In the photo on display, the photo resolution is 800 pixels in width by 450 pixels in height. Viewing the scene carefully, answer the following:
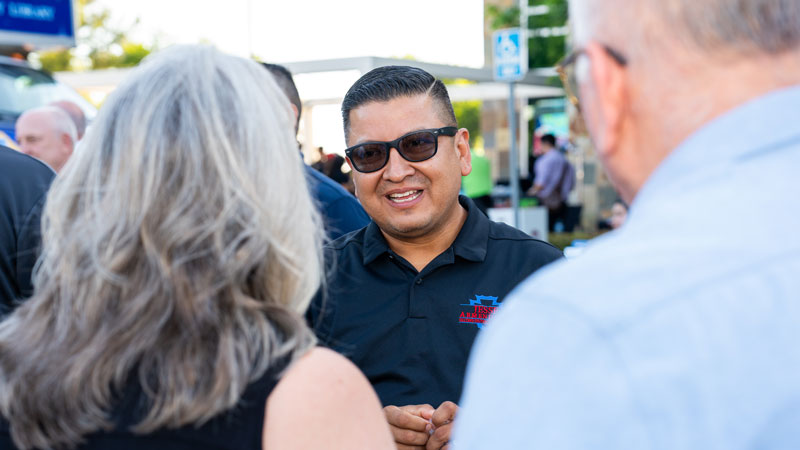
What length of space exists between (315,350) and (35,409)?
45 cm

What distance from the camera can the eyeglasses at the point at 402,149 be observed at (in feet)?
9.78

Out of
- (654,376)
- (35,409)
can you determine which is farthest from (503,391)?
(35,409)

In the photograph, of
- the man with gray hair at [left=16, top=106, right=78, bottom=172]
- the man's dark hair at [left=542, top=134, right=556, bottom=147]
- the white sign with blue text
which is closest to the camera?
the man with gray hair at [left=16, top=106, right=78, bottom=172]

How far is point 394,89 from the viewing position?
9.96 ft

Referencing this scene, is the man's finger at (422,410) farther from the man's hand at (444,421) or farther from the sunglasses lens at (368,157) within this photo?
the sunglasses lens at (368,157)

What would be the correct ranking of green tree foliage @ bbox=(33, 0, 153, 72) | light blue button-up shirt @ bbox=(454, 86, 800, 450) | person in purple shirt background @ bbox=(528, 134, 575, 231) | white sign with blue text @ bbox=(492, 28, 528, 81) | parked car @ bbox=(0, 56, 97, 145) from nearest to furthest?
light blue button-up shirt @ bbox=(454, 86, 800, 450) < white sign with blue text @ bbox=(492, 28, 528, 81) < parked car @ bbox=(0, 56, 97, 145) < person in purple shirt background @ bbox=(528, 134, 575, 231) < green tree foliage @ bbox=(33, 0, 153, 72)

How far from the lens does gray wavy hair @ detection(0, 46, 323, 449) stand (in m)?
1.36

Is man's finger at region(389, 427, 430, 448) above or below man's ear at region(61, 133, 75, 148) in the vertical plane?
below

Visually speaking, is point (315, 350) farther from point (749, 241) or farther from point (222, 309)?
point (749, 241)

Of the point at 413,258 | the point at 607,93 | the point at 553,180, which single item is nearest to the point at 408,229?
the point at 413,258

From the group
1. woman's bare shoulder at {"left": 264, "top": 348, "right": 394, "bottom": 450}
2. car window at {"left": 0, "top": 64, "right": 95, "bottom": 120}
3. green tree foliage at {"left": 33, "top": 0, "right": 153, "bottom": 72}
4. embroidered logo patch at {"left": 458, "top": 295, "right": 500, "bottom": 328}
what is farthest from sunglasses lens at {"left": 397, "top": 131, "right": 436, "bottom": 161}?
green tree foliage at {"left": 33, "top": 0, "right": 153, "bottom": 72}

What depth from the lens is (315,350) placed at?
1445mm

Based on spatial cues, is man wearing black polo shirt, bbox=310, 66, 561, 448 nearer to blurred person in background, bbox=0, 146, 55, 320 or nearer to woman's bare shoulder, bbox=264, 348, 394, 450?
blurred person in background, bbox=0, 146, 55, 320

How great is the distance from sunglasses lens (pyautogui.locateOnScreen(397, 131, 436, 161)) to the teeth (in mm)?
118
